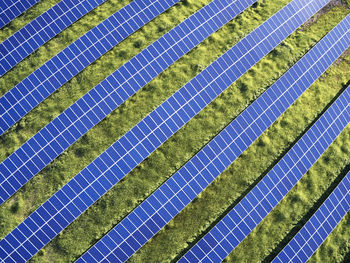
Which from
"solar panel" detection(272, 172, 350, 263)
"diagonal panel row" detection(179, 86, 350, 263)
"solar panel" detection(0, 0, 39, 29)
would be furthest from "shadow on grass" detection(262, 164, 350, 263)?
"solar panel" detection(0, 0, 39, 29)

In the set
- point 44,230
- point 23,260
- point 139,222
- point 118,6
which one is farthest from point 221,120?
point 23,260

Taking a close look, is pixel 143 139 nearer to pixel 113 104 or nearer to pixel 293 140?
pixel 113 104

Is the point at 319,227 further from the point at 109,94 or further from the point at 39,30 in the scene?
the point at 39,30

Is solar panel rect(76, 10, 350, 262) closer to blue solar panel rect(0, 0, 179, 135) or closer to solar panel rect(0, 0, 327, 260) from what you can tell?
solar panel rect(0, 0, 327, 260)

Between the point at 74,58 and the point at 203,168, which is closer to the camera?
the point at 203,168

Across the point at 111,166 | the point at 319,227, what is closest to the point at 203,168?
the point at 111,166

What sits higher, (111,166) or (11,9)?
(11,9)
